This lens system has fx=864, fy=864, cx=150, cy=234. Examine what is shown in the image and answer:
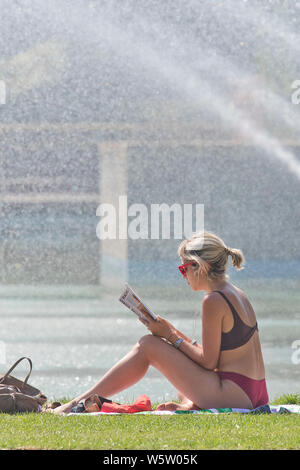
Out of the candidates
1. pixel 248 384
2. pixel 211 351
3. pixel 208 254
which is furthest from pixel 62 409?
pixel 208 254

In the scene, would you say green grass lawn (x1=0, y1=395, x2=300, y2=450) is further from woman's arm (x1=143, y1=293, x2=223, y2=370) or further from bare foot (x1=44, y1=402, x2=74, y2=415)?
woman's arm (x1=143, y1=293, x2=223, y2=370)

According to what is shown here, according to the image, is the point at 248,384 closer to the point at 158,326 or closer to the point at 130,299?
the point at 158,326

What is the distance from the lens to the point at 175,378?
14.4 ft

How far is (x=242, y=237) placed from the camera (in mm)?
11766

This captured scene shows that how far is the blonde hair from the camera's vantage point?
4.32 meters

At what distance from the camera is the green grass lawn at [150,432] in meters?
3.33

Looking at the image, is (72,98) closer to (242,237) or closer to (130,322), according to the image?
(242,237)

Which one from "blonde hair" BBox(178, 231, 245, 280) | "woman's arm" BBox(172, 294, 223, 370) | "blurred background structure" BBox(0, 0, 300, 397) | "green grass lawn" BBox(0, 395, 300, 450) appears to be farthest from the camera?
"blurred background structure" BBox(0, 0, 300, 397)

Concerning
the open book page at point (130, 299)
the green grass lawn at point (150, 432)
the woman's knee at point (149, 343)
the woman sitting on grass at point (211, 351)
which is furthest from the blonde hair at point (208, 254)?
the green grass lawn at point (150, 432)

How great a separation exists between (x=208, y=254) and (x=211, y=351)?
0.48m

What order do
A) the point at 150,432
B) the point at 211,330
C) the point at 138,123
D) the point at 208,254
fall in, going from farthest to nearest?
1. the point at 138,123
2. the point at 208,254
3. the point at 211,330
4. the point at 150,432

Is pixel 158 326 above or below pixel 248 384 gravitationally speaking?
above

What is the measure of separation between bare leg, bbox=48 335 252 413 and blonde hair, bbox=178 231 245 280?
17.3 inches

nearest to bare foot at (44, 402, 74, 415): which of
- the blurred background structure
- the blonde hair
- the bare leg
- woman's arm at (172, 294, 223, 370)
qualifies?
the bare leg
